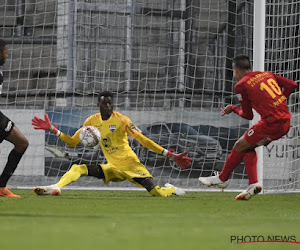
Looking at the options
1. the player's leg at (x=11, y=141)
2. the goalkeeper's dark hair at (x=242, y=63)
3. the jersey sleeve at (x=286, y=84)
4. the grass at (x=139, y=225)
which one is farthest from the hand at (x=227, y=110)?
the player's leg at (x=11, y=141)

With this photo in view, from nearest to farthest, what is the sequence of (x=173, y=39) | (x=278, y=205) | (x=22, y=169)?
(x=278, y=205)
(x=22, y=169)
(x=173, y=39)

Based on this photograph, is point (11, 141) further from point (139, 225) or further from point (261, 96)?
point (139, 225)

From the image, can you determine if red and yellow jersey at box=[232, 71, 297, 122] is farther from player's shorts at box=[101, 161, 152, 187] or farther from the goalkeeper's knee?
the goalkeeper's knee

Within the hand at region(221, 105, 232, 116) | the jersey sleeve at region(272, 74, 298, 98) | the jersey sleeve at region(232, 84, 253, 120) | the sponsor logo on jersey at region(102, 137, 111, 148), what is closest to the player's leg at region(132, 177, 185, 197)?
the sponsor logo on jersey at region(102, 137, 111, 148)

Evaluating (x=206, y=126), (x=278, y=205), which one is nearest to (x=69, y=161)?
(x=206, y=126)

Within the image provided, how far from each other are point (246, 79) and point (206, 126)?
3464 millimetres

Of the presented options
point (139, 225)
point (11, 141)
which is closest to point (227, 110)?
point (11, 141)

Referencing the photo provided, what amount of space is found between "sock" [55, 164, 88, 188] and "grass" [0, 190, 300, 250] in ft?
3.56

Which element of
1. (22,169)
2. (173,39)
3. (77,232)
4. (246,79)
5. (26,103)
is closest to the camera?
(77,232)

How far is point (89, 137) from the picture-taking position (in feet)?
23.6

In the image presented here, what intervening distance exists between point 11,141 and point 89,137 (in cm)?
81

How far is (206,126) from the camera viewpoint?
10156 millimetres

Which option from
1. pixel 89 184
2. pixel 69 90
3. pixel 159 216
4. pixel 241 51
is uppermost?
pixel 241 51

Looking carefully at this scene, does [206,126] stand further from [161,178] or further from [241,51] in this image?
[241,51]
